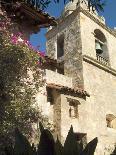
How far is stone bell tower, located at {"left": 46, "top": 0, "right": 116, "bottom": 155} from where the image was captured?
17427 millimetres

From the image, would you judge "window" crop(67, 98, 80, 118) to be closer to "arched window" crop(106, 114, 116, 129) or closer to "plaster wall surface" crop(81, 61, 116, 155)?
"plaster wall surface" crop(81, 61, 116, 155)

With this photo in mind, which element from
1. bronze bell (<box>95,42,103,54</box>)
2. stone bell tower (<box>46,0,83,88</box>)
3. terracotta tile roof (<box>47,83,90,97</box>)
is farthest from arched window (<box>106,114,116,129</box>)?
bronze bell (<box>95,42,103,54</box>)

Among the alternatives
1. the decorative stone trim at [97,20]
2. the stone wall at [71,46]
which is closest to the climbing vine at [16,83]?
the stone wall at [71,46]

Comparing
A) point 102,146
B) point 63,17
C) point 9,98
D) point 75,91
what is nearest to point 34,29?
point 9,98

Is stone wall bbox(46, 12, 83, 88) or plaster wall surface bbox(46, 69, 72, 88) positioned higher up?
stone wall bbox(46, 12, 83, 88)

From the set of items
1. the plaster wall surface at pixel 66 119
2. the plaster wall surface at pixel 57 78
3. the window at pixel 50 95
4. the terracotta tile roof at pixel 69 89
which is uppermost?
the plaster wall surface at pixel 57 78

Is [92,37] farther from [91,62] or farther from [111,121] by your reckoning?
[111,121]

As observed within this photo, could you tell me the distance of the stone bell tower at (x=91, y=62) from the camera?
1743cm

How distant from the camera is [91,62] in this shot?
19.0m

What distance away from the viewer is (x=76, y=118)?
16344 mm

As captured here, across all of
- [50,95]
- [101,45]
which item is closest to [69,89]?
[50,95]

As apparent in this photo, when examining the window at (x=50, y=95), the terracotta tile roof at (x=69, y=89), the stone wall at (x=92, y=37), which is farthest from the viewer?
the stone wall at (x=92, y=37)

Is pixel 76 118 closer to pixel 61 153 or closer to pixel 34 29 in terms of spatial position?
pixel 34 29

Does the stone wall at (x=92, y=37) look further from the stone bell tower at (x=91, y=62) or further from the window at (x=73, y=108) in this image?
the window at (x=73, y=108)
